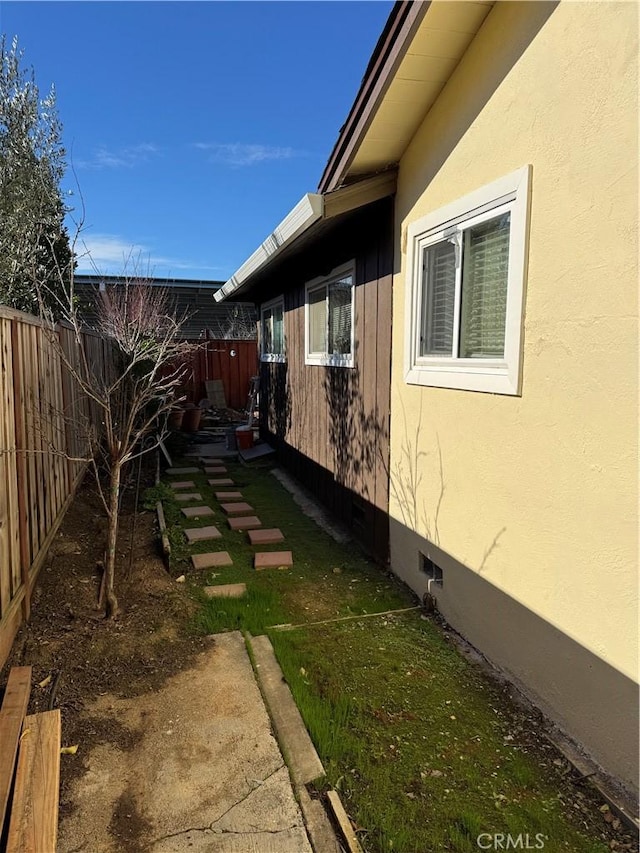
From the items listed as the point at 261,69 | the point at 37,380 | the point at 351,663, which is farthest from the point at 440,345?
the point at 261,69

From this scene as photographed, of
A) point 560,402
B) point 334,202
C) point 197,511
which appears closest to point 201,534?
point 197,511

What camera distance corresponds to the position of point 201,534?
517 centimetres

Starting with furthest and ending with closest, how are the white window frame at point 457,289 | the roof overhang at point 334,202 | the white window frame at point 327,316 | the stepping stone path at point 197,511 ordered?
Result: the stepping stone path at point 197,511 < the white window frame at point 327,316 < the roof overhang at point 334,202 < the white window frame at point 457,289

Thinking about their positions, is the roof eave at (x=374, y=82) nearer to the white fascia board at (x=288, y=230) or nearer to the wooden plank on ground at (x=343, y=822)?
the white fascia board at (x=288, y=230)

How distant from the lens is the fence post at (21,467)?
10.7 ft

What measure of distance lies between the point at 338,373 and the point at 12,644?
3928mm

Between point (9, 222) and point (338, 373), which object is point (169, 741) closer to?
point (338, 373)

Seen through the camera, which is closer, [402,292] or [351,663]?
[351,663]

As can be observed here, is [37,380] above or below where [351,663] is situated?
above

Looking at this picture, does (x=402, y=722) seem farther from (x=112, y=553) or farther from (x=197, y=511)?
(x=197, y=511)

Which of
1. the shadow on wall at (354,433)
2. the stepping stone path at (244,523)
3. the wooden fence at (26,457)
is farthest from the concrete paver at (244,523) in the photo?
the wooden fence at (26,457)

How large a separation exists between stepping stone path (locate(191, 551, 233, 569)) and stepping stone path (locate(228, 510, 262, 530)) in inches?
34.0

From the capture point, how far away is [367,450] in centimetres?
493

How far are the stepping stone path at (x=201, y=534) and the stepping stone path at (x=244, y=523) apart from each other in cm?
27
